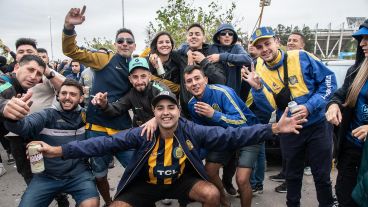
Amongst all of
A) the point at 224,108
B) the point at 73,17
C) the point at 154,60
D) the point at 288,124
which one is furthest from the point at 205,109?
the point at 73,17

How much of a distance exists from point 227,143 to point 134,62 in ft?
5.16

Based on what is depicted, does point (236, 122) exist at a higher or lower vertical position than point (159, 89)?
lower

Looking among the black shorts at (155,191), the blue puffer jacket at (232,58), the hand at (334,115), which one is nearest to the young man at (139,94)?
the black shorts at (155,191)

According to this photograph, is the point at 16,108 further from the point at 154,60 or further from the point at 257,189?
the point at 257,189

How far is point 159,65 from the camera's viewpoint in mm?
4031

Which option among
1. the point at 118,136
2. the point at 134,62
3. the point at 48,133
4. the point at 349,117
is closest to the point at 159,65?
the point at 134,62

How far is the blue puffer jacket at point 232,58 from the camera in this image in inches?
158

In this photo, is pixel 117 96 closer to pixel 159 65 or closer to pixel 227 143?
pixel 159 65

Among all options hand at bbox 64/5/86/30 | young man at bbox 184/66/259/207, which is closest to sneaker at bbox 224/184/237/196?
young man at bbox 184/66/259/207

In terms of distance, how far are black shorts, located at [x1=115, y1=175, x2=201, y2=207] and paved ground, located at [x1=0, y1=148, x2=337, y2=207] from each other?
45.6 inches

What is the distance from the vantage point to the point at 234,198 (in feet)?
14.3

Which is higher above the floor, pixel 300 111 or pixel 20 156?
pixel 300 111

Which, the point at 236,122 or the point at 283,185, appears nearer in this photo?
the point at 236,122

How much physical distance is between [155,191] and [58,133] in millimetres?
1290
